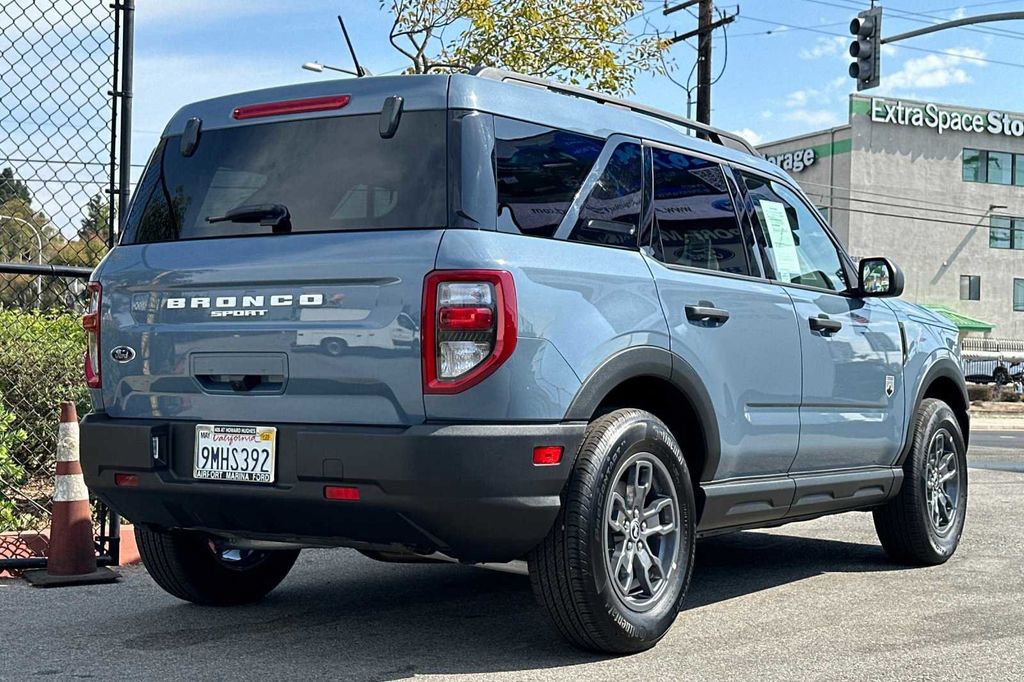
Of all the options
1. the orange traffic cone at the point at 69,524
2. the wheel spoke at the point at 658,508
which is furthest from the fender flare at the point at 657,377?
the orange traffic cone at the point at 69,524

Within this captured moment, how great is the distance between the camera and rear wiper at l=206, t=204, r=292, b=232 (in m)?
4.80

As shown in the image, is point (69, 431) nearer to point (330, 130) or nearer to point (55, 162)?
point (55, 162)

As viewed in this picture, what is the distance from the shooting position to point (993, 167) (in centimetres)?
5662

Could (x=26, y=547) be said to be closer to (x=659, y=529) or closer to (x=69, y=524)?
(x=69, y=524)

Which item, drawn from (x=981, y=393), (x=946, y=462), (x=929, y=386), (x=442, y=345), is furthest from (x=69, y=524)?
(x=981, y=393)

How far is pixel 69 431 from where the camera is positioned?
6.59 meters

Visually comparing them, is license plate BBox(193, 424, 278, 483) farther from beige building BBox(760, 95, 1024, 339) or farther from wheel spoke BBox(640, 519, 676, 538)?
beige building BBox(760, 95, 1024, 339)

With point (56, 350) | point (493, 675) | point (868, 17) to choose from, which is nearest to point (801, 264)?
point (493, 675)

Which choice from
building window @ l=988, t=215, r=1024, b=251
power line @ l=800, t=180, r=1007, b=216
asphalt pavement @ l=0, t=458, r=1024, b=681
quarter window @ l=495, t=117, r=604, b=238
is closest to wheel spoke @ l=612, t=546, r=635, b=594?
asphalt pavement @ l=0, t=458, r=1024, b=681

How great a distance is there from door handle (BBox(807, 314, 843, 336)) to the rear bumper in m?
1.96

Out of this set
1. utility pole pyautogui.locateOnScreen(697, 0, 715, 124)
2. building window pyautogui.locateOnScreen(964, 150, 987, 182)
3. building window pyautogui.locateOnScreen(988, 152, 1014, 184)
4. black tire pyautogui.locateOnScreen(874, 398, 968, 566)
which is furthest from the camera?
building window pyautogui.locateOnScreen(988, 152, 1014, 184)

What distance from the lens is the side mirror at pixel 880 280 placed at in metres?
6.72

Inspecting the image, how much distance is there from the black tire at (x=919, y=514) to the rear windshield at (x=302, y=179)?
12.0ft

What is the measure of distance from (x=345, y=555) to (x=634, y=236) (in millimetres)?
3243
